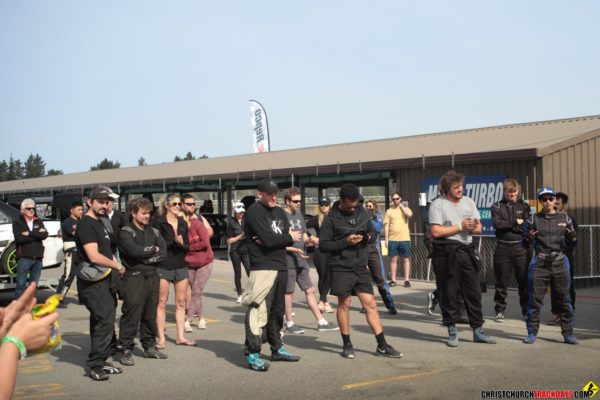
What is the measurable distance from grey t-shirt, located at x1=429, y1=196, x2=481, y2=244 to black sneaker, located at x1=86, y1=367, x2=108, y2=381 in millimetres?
4020

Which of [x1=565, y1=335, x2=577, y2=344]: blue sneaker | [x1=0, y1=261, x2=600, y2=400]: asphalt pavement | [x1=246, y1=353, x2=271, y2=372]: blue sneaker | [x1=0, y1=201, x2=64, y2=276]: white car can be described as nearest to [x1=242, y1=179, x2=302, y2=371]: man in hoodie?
[x1=246, y1=353, x2=271, y2=372]: blue sneaker

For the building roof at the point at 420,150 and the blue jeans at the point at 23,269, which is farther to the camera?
the building roof at the point at 420,150

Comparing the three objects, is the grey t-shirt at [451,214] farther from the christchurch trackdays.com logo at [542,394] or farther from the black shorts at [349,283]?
the christchurch trackdays.com logo at [542,394]

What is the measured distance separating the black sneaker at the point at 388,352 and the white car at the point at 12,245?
7.04m

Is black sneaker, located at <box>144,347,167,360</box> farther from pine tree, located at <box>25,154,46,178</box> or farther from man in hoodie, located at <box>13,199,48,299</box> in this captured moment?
pine tree, located at <box>25,154,46,178</box>

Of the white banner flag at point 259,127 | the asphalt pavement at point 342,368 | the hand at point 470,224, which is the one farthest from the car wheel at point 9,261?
the white banner flag at point 259,127

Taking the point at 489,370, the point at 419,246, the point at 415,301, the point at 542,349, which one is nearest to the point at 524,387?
the point at 489,370

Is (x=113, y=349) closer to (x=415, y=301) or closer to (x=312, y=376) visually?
(x=312, y=376)

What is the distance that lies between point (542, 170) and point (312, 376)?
347 inches

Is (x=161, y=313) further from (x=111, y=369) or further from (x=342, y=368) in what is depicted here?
(x=342, y=368)

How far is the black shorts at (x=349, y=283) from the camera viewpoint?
781cm

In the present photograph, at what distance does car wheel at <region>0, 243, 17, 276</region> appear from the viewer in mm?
12320

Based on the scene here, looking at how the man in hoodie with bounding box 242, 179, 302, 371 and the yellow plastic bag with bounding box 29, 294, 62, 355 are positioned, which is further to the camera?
the man in hoodie with bounding box 242, 179, 302, 371

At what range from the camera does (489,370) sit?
6.98 meters
